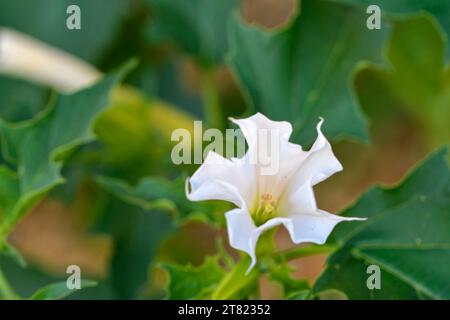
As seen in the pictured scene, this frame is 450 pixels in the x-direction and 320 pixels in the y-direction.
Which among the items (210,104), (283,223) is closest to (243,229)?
(283,223)

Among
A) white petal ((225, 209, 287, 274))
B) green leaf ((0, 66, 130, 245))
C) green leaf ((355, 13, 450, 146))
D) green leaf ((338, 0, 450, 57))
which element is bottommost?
white petal ((225, 209, 287, 274))

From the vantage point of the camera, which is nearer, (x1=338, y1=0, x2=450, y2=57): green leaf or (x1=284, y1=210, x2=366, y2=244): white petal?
(x1=284, y1=210, x2=366, y2=244): white petal

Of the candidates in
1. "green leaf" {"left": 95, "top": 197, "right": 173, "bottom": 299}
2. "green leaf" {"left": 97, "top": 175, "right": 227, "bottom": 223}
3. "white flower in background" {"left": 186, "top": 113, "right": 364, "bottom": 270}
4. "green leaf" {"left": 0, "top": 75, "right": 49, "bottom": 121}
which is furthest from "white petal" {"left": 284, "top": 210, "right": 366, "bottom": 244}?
"green leaf" {"left": 0, "top": 75, "right": 49, "bottom": 121}

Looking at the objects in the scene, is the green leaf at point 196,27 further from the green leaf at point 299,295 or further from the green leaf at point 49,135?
the green leaf at point 299,295

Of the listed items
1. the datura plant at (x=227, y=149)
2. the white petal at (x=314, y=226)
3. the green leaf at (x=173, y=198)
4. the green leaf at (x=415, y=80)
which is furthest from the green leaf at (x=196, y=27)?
the white petal at (x=314, y=226)

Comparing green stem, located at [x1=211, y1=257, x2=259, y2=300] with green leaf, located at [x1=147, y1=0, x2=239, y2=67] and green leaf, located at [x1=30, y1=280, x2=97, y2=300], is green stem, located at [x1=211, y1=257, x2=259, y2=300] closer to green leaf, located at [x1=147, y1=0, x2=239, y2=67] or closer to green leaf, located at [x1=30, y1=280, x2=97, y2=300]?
green leaf, located at [x1=30, y1=280, x2=97, y2=300]

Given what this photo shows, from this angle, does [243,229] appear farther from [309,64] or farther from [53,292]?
[309,64]
